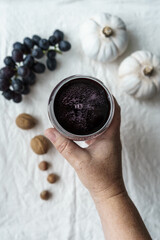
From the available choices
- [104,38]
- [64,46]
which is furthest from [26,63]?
[104,38]

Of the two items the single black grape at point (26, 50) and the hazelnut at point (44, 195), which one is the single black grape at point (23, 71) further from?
the hazelnut at point (44, 195)

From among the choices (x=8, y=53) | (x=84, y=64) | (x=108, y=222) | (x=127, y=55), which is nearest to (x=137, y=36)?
(x=127, y=55)

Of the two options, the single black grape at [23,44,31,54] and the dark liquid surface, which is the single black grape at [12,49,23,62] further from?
the dark liquid surface

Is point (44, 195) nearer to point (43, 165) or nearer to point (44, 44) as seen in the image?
point (43, 165)

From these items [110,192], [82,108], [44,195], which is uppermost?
[82,108]

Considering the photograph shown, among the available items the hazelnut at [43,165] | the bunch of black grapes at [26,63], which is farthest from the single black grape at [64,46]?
the hazelnut at [43,165]
